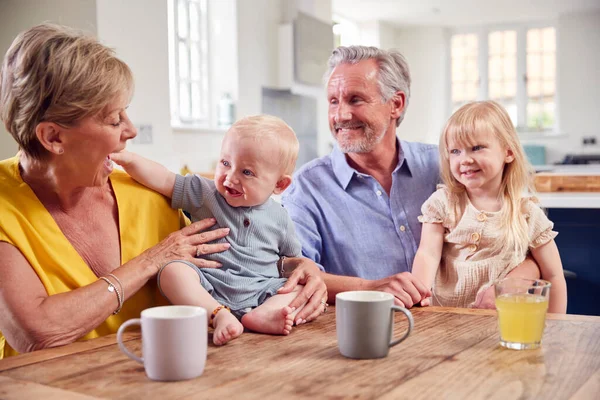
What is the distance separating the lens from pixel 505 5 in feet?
29.6

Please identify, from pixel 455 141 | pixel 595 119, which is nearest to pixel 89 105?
pixel 455 141

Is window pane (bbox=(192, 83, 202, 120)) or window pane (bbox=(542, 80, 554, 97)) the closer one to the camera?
window pane (bbox=(192, 83, 202, 120))

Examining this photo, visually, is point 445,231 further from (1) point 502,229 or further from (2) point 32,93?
(2) point 32,93

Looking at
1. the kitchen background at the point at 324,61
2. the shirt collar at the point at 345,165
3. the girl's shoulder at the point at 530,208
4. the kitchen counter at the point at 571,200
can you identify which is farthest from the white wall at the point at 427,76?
the girl's shoulder at the point at 530,208

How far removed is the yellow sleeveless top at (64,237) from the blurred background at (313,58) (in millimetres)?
362

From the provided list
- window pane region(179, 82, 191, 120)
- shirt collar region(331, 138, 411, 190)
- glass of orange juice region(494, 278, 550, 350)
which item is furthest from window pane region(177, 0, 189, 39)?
glass of orange juice region(494, 278, 550, 350)

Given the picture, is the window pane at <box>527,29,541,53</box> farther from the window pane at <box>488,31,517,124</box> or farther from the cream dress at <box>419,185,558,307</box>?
the cream dress at <box>419,185,558,307</box>

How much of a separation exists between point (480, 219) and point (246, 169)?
31.6 inches

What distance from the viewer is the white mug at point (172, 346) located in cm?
90

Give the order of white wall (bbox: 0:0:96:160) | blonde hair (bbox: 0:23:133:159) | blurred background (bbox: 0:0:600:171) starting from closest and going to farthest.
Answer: blonde hair (bbox: 0:23:133:159)
white wall (bbox: 0:0:96:160)
blurred background (bbox: 0:0:600:171)

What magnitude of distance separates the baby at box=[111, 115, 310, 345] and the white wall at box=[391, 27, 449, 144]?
939cm

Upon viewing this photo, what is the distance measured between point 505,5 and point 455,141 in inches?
313

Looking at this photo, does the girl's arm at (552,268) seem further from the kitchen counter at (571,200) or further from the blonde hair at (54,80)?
the blonde hair at (54,80)

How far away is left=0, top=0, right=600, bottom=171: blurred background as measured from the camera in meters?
4.14
